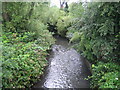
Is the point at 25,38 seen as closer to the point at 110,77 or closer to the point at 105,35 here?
the point at 105,35

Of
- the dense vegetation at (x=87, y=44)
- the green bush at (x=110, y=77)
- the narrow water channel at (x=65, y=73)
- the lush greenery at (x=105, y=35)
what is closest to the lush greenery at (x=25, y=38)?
the dense vegetation at (x=87, y=44)

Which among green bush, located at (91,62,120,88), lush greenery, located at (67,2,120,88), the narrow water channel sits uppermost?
lush greenery, located at (67,2,120,88)

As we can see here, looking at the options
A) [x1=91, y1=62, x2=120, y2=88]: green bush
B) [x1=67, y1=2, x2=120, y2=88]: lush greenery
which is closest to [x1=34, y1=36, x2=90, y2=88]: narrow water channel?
[x1=67, y1=2, x2=120, y2=88]: lush greenery

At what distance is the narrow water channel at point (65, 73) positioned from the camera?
501 centimetres

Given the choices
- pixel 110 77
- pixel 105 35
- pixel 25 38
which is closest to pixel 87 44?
pixel 105 35

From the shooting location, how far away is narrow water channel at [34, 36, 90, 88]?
16.4 ft

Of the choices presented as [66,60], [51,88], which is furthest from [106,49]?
[66,60]

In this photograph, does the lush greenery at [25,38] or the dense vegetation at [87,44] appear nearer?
the dense vegetation at [87,44]

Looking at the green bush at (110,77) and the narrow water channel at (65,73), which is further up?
the green bush at (110,77)

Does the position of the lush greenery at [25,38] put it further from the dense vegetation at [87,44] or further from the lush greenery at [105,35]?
the lush greenery at [105,35]

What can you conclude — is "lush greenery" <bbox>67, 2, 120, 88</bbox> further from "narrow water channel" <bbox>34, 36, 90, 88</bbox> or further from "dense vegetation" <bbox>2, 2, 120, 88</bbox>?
"narrow water channel" <bbox>34, 36, 90, 88</bbox>

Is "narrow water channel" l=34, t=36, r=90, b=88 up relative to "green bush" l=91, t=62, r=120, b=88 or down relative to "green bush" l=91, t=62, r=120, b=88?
down

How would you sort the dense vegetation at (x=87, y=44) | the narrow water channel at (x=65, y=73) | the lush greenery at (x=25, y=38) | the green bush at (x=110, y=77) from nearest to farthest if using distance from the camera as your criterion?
the green bush at (x=110, y=77), the dense vegetation at (x=87, y=44), the lush greenery at (x=25, y=38), the narrow water channel at (x=65, y=73)

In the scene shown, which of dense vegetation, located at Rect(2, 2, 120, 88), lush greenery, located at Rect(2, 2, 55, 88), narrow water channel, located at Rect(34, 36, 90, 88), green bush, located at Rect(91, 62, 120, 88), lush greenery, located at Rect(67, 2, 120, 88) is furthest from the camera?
narrow water channel, located at Rect(34, 36, 90, 88)
